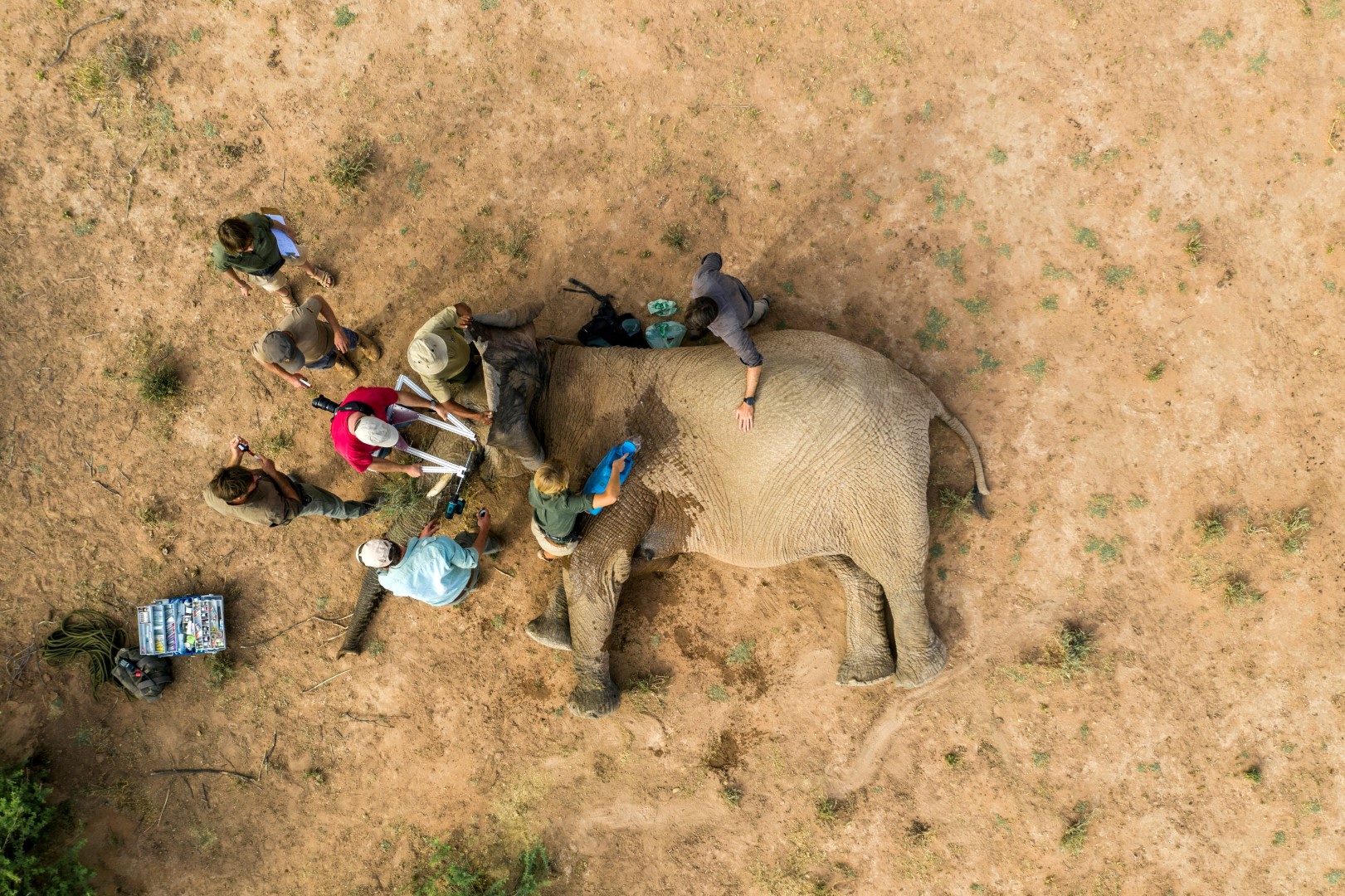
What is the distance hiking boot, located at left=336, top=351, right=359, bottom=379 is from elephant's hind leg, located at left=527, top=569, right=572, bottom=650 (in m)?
3.22

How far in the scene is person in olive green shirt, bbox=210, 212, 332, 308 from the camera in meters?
5.66

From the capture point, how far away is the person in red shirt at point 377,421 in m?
5.53

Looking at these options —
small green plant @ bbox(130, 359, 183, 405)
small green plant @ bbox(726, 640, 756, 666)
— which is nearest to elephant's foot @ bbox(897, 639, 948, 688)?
small green plant @ bbox(726, 640, 756, 666)

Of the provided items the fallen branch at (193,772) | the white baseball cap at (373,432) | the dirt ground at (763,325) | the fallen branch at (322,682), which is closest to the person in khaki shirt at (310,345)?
the dirt ground at (763,325)

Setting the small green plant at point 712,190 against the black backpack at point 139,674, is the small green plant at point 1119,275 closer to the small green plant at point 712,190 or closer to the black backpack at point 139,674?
the small green plant at point 712,190

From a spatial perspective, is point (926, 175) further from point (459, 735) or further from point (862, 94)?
point (459, 735)

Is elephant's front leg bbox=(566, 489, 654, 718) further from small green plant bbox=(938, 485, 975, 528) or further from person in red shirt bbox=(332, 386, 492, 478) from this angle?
small green plant bbox=(938, 485, 975, 528)

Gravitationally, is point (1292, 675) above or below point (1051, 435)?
below

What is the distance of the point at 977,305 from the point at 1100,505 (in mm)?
2511

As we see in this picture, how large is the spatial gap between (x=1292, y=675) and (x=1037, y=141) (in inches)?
247

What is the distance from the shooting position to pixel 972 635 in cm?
713

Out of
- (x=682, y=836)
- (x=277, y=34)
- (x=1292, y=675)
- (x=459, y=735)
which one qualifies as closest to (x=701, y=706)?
(x=682, y=836)

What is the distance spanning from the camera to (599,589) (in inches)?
257

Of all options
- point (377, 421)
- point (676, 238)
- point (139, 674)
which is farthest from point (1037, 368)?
point (139, 674)
